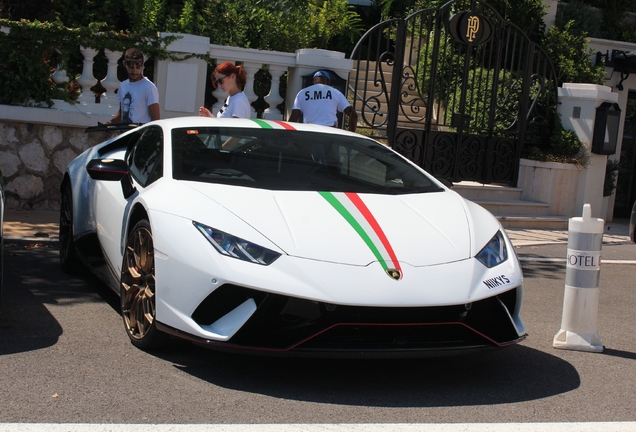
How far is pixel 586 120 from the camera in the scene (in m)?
12.8

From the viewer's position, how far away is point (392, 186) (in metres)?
5.39

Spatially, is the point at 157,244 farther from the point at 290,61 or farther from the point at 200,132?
the point at 290,61

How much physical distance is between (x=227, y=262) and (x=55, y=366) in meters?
1.05

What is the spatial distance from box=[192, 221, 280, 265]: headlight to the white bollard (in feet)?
6.89

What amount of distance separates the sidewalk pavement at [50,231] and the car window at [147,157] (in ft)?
8.75

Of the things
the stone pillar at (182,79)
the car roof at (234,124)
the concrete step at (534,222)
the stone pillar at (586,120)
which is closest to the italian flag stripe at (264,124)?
the car roof at (234,124)

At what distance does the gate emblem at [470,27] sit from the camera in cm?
1256

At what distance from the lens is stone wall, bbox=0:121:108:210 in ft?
32.3

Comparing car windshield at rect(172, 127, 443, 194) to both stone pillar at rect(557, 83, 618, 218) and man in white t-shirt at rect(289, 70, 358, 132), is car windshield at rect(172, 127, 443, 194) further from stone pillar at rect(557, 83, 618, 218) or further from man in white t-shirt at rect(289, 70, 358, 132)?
stone pillar at rect(557, 83, 618, 218)

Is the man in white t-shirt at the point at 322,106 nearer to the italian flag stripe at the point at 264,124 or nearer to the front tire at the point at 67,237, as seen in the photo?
the front tire at the point at 67,237

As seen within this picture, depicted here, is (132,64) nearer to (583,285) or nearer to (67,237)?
(67,237)

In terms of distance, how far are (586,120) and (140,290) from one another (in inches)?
378

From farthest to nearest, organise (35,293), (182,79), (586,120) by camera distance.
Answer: (586,120)
(182,79)
(35,293)

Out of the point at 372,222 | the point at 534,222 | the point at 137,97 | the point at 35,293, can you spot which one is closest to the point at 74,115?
the point at 137,97
